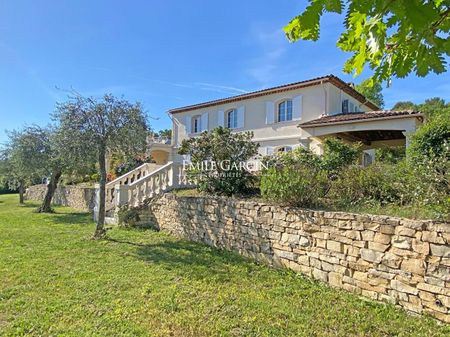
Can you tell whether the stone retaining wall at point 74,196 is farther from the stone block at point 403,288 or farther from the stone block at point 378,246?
the stone block at point 403,288

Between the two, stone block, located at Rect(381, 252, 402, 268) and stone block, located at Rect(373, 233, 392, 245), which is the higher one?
stone block, located at Rect(373, 233, 392, 245)

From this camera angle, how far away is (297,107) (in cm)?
1574

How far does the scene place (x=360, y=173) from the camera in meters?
6.30

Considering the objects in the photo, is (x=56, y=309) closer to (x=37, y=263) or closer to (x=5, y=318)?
(x=5, y=318)

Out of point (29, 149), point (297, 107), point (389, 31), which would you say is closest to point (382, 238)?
point (389, 31)

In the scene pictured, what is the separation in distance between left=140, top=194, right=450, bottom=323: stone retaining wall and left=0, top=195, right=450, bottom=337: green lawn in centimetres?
22

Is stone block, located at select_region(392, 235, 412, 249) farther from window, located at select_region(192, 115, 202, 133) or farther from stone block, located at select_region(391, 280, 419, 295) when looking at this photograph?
window, located at select_region(192, 115, 202, 133)

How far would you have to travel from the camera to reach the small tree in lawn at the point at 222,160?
8.05 meters

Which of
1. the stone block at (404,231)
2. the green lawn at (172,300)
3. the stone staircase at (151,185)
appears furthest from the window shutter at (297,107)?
the stone block at (404,231)

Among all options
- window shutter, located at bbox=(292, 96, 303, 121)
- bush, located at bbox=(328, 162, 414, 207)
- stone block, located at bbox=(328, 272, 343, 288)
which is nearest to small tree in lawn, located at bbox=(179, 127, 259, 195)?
bush, located at bbox=(328, 162, 414, 207)

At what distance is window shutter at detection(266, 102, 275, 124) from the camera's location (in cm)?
1681

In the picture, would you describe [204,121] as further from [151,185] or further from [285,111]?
[151,185]

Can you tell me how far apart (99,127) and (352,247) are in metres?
6.49

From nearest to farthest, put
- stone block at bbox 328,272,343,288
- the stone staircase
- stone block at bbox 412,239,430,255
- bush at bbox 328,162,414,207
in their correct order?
stone block at bbox 412,239,430,255
stone block at bbox 328,272,343,288
bush at bbox 328,162,414,207
the stone staircase
